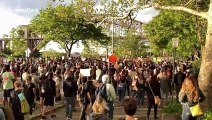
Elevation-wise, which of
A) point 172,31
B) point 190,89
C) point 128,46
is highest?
point 172,31

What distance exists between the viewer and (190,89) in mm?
8883

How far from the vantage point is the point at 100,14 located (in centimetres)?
1850

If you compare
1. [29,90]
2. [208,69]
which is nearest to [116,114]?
[29,90]

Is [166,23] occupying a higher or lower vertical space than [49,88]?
higher

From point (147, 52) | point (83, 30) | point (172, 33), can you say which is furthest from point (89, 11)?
point (147, 52)

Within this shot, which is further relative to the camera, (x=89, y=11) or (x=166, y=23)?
(x=166, y=23)

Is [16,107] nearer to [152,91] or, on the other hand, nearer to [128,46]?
[152,91]

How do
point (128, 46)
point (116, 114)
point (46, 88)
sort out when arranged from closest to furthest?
point (46, 88) < point (116, 114) < point (128, 46)

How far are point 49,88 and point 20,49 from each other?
6457cm

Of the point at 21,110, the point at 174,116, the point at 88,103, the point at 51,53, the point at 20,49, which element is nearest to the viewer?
the point at 21,110

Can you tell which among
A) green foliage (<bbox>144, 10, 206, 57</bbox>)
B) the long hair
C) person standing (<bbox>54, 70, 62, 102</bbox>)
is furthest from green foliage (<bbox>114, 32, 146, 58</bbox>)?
the long hair

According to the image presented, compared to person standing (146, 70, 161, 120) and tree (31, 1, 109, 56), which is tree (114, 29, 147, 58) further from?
person standing (146, 70, 161, 120)

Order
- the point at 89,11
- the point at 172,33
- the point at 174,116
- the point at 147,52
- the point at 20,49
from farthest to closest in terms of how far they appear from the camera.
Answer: the point at 147,52, the point at 20,49, the point at 172,33, the point at 89,11, the point at 174,116

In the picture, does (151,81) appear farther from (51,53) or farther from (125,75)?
(51,53)
